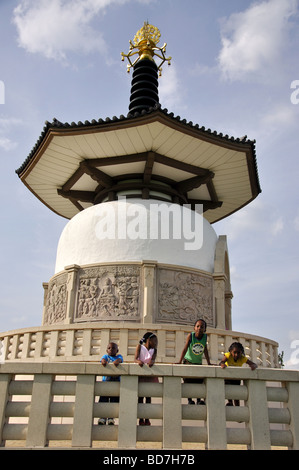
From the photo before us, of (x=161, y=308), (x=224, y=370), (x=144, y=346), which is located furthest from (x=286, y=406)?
(x=161, y=308)

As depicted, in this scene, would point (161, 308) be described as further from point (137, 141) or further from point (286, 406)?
point (286, 406)

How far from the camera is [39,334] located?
10.6 metres

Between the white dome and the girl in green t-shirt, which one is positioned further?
the white dome

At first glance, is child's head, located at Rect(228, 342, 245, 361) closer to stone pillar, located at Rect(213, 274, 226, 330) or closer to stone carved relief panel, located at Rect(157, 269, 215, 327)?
stone carved relief panel, located at Rect(157, 269, 215, 327)

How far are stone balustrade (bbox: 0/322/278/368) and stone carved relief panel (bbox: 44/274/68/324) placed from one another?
5.81 feet

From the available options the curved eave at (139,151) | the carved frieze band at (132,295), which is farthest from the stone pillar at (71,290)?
the curved eave at (139,151)

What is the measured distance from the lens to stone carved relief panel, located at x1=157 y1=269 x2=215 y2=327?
1185 cm

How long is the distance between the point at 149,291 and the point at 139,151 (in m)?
4.15

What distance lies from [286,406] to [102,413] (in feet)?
7.44

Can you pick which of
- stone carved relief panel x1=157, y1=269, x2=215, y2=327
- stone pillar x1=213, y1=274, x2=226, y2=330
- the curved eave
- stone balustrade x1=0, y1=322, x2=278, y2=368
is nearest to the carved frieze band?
stone carved relief panel x1=157, y1=269, x2=215, y2=327

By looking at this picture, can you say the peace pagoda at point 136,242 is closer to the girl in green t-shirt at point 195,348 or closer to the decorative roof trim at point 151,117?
the decorative roof trim at point 151,117

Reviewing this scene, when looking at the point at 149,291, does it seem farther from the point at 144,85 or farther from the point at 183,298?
the point at 144,85

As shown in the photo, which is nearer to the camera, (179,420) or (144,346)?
(179,420)

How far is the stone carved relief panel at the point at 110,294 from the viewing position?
11727 mm
